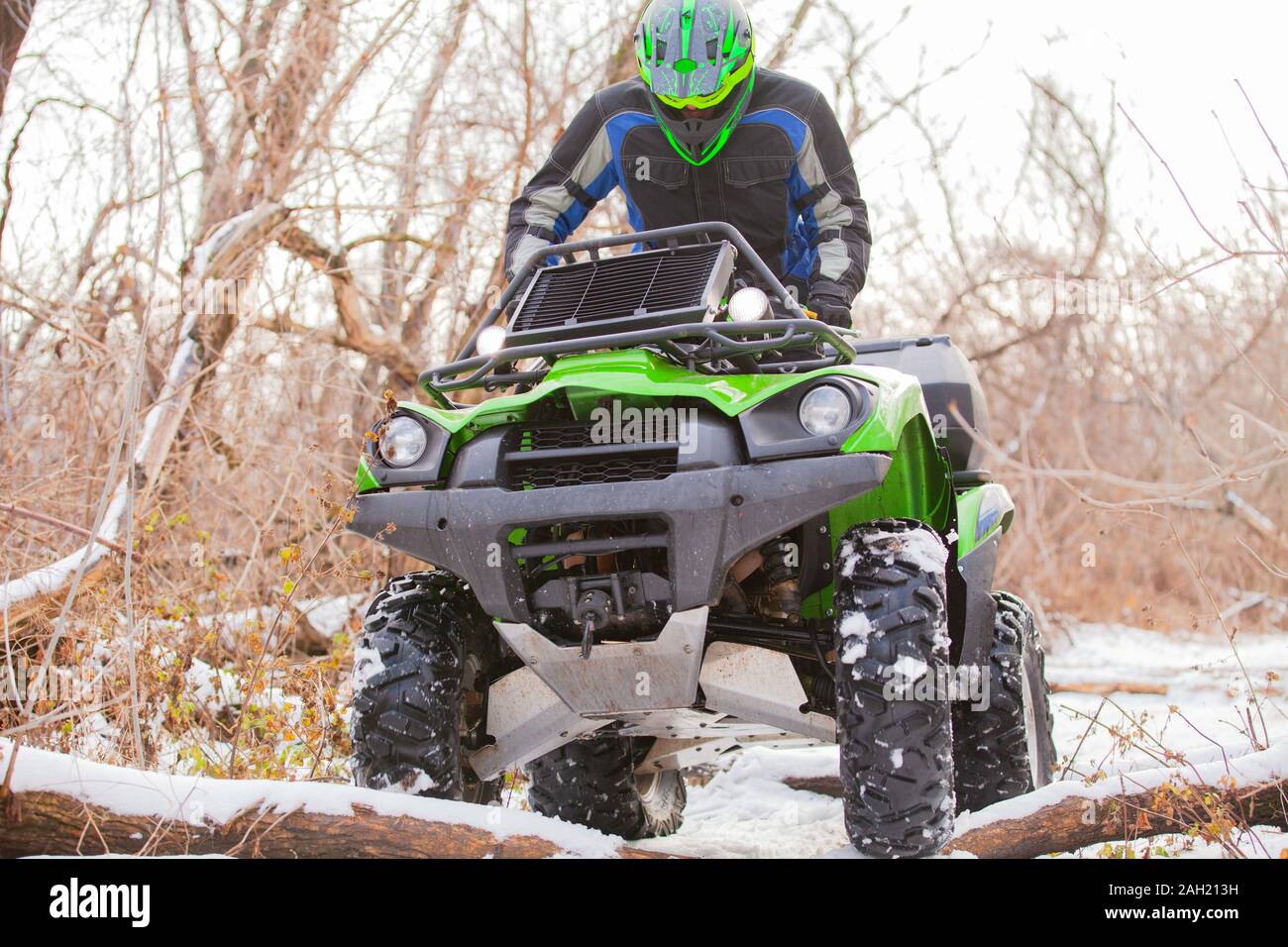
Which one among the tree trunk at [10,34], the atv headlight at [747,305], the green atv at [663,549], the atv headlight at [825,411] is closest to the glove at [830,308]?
the green atv at [663,549]

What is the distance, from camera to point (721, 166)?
4.39m

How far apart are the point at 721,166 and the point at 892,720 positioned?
216cm

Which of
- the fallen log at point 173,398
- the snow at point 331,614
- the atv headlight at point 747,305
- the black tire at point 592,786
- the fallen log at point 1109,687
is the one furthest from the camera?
the fallen log at point 1109,687

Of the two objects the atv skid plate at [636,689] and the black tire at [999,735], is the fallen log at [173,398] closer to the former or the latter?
the atv skid plate at [636,689]

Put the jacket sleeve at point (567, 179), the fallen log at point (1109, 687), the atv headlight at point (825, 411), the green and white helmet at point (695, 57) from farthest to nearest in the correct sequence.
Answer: the fallen log at point (1109, 687)
the jacket sleeve at point (567, 179)
the green and white helmet at point (695, 57)
the atv headlight at point (825, 411)

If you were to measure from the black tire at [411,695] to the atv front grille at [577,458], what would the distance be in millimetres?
455

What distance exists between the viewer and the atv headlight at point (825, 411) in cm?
317

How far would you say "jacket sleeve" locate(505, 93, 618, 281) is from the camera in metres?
4.50

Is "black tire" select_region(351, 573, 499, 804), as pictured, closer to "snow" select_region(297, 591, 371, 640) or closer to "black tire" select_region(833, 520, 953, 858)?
"black tire" select_region(833, 520, 953, 858)

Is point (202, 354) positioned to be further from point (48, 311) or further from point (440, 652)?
point (440, 652)

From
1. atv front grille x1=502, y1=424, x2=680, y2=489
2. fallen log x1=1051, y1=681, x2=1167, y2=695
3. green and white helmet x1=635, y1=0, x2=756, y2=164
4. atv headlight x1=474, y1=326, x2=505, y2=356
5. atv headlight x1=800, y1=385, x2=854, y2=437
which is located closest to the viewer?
atv headlight x1=800, y1=385, x2=854, y2=437
